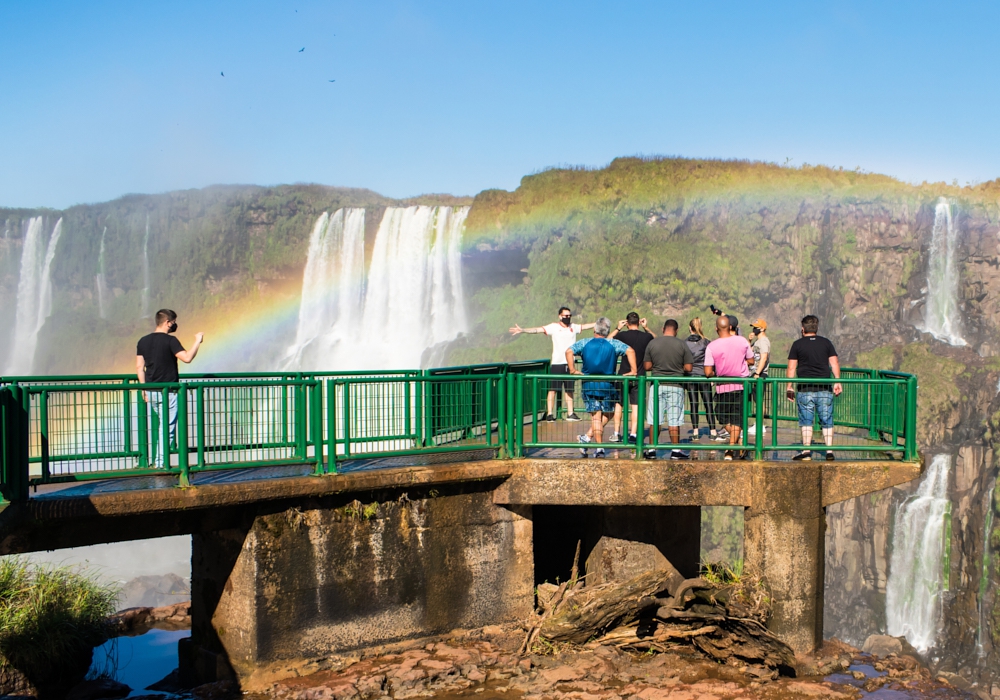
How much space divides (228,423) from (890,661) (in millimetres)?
7106

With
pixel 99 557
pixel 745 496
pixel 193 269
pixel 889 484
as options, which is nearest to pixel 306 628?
pixel 745 496

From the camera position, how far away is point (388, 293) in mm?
49875

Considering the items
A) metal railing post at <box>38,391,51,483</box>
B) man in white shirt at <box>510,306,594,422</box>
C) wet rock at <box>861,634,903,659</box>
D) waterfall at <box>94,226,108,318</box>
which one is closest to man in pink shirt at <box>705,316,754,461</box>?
man in white shirt at <box>510,306,594,422</box>

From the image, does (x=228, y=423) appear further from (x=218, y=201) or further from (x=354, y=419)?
(x=218, y=201)

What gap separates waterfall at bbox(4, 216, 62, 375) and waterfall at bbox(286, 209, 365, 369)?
22050 mm

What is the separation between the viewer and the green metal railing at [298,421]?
23.7ft

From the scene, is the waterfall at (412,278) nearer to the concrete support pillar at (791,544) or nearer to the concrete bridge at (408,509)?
the concrete bridge at (408,509)

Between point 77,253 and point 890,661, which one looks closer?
point 890,661

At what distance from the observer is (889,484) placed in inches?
351

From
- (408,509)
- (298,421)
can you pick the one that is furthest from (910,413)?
(298,421)

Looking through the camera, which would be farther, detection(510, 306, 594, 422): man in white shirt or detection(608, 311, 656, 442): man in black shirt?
detection(510, 306, 594, 422): man in white shirt

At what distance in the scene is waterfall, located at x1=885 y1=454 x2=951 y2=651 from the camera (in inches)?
1454

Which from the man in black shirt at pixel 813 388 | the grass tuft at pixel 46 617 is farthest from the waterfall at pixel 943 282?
the grass tuft at pixel 46 617

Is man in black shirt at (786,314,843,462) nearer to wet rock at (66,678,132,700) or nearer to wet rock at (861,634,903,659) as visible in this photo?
wet rock at (66,678,132,700)
